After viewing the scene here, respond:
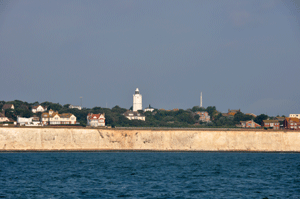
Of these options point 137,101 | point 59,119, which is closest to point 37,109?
point 59,119

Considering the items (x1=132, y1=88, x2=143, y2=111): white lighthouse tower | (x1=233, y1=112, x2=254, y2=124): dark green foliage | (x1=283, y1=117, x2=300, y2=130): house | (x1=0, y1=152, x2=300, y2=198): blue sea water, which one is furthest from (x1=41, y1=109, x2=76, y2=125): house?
(x1=0, y1=152, x2=300, y2=198): blue sea water

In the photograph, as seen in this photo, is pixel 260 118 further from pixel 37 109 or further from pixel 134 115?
pixel 37 109

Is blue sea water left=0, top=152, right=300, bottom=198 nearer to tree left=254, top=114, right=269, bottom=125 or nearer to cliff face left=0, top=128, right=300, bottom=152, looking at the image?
cliff face left=0, top=128, right=300, bottom=152

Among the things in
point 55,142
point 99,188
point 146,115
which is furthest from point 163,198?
point 146,115

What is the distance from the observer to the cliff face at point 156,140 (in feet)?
298

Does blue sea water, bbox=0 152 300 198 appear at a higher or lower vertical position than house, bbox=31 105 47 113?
lower

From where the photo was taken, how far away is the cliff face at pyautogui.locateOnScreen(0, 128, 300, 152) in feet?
298

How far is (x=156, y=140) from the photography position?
317ft

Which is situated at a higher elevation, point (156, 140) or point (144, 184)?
point (156, 140)

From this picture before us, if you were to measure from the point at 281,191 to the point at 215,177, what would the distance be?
9.97 metres

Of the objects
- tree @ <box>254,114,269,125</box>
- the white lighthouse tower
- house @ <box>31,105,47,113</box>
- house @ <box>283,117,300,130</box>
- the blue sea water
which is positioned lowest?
the blue sea water

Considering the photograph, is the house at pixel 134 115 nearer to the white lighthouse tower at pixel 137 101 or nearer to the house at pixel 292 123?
the white lighthouse tower at pixel 137 101

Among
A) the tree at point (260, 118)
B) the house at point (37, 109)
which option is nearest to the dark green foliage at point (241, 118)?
the tree at point (260, 118)

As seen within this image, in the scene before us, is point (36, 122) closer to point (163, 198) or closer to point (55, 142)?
point (55, 142)
